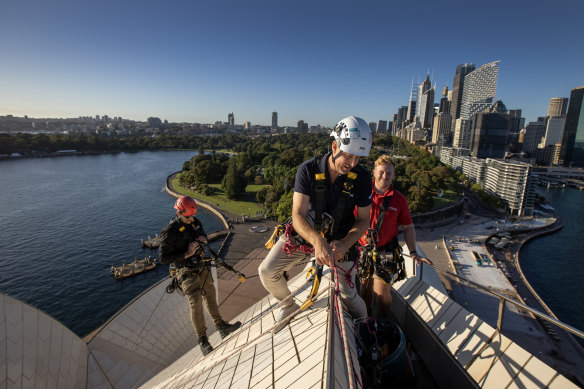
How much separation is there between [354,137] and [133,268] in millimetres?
29686

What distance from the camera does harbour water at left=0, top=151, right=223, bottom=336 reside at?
23.0m

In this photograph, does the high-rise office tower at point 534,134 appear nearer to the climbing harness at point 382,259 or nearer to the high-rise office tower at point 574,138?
the high-rise office tower at point 574,138

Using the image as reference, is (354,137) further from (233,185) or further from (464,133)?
(464,133)

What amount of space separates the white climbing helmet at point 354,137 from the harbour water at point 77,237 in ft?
80.1

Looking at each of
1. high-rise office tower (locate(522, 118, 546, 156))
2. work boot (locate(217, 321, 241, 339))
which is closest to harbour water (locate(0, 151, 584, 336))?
work boot (locate(217, 321, 241, 339))

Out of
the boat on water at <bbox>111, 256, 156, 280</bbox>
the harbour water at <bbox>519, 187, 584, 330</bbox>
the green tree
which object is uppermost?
the green tree

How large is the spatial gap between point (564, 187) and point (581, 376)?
9683cm

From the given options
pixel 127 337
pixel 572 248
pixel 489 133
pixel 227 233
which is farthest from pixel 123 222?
pixel 489 133

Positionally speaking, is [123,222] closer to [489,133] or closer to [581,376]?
[581,376]

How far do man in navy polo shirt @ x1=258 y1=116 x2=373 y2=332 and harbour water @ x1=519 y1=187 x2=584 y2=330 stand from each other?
3417cm

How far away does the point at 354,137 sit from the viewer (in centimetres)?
298

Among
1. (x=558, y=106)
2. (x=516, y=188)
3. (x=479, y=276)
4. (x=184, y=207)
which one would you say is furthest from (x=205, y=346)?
(x=558, y=106)

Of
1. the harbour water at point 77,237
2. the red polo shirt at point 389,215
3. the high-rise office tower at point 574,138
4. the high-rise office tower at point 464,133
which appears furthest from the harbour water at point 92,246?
the high-rise office tower at point 574,138

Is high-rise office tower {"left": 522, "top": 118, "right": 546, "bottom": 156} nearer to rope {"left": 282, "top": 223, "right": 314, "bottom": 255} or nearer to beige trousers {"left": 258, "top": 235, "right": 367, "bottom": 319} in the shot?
beige trousers {"left": 258, "top": 235, "right": 367, "bottom": 319}
